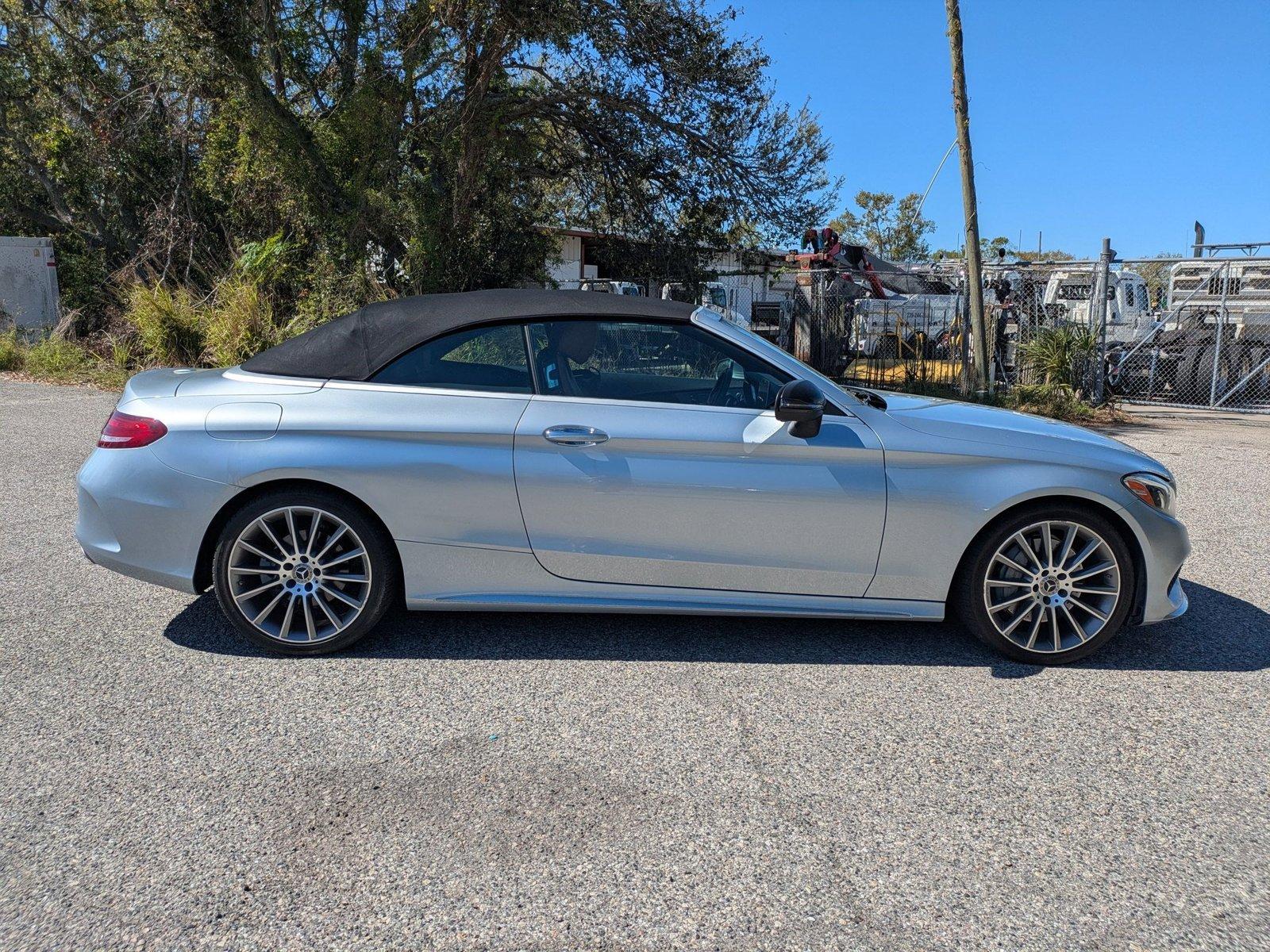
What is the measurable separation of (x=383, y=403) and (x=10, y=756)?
189cm

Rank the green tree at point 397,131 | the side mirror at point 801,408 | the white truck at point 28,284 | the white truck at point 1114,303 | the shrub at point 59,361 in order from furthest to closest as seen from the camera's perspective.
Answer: the white truck at point 28,284, the white truck at point 1114,303, the shrub at point 59,361, the green tree at point 397,131, the side mirror at point 801,408

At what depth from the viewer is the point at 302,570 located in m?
4.21

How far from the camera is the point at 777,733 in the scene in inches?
143

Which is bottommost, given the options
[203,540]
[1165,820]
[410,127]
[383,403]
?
[1165,820]

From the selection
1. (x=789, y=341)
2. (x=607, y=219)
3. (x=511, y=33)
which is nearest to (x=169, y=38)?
(x=511, y=33)

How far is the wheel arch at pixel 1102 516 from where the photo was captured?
4.27 m

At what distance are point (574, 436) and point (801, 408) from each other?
96cm

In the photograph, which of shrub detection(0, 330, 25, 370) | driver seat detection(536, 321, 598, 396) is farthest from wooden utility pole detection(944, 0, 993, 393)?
shrub detection(0, 330, 25, 370)

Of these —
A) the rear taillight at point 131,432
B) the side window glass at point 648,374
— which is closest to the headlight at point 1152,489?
the side window glass at point 648,374

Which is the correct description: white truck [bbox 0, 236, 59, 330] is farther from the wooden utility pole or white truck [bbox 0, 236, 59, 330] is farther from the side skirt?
the side skirt

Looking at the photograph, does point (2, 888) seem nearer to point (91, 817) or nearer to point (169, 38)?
point (91, 817)

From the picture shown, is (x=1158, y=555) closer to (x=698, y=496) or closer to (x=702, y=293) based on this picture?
(x=698, y=496)

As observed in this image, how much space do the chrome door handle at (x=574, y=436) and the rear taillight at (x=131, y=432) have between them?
5.49ft

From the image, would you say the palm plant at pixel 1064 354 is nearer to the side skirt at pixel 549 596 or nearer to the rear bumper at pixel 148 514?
the side skirt at pixel 549 596
